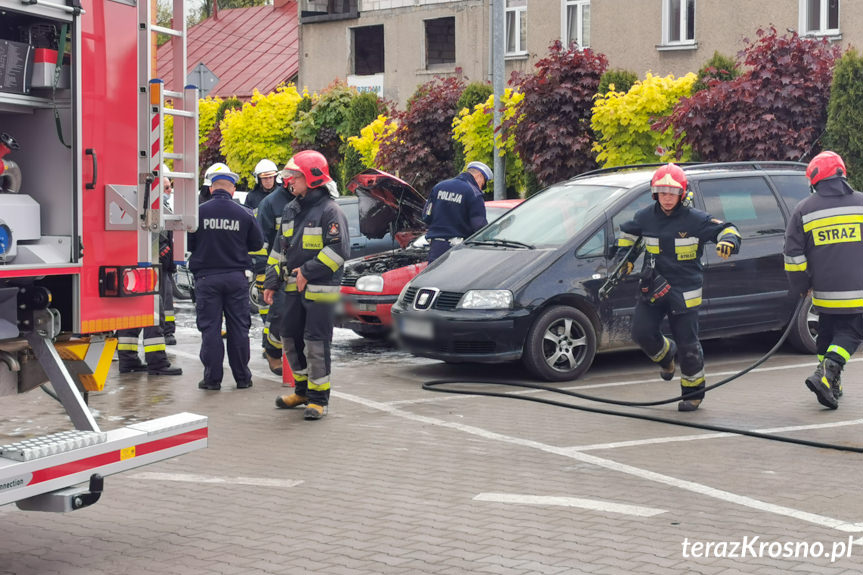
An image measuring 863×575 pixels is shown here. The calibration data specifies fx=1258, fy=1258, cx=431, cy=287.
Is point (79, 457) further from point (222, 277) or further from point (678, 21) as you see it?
point (678, 21)

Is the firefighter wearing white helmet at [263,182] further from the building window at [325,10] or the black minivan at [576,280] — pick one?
the building window at [325,10]

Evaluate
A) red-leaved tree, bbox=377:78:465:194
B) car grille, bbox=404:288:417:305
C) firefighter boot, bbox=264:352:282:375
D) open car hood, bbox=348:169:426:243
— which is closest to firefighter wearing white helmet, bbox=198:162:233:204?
firefighter boot, bbox=264:352:282:375

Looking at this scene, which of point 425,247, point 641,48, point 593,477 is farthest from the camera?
point 641,48

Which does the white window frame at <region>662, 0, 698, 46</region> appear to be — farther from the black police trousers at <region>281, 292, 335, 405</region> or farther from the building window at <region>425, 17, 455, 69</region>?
the black police trousers at <region>281, 292, 335, 405</region>

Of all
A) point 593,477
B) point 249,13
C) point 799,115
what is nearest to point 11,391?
point 593,477

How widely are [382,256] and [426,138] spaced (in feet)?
36.5

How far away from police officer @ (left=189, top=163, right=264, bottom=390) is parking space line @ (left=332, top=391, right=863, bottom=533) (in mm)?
1380

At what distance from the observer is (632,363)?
11.9 metres

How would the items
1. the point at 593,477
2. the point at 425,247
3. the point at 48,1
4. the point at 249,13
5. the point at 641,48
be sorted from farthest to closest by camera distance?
the point at 249,13 < the point at 641,48 < the point at 425,247 < the point at 593,477 < the point at 48,1

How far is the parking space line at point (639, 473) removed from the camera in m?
6.06

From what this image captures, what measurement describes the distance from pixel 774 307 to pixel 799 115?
21.7ft

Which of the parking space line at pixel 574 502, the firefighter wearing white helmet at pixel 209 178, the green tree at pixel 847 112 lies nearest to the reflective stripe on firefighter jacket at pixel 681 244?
the parking space line at pixel 574 502

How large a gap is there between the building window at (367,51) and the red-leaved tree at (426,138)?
9536mm

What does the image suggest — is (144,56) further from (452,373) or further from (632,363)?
→ (632,363)
